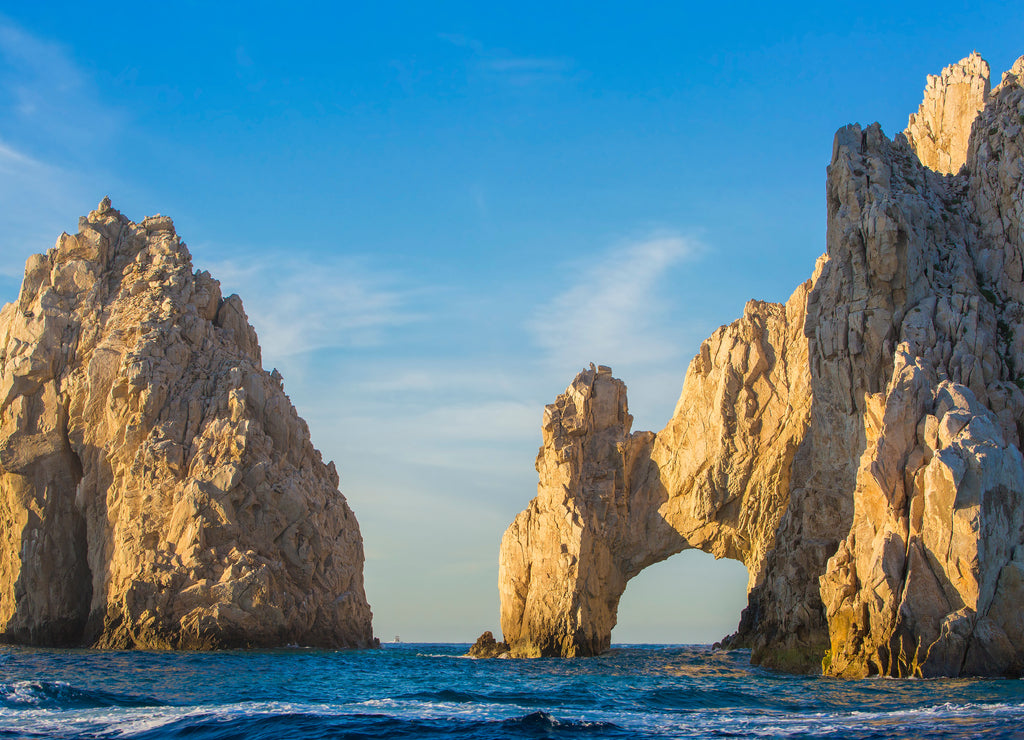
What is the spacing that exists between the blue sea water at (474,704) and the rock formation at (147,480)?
13.4 m

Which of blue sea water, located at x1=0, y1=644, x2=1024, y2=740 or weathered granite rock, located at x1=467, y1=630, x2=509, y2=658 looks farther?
weathered granite rock, located at x1=467, y1=630, x2=509, y2=658

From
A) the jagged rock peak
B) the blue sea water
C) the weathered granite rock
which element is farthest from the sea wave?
the jagged rock peak

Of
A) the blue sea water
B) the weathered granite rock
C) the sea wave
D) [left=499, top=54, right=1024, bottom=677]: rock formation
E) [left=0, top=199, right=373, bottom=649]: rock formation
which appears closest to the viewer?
the blue sea water

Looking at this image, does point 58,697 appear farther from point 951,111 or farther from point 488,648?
point 951,111

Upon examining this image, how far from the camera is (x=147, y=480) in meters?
53.9

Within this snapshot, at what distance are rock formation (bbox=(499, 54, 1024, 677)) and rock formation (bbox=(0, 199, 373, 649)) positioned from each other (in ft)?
44.4

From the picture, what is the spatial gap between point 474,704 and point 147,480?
34.5 metres

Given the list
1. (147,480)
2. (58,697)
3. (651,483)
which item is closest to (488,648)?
(651,483)

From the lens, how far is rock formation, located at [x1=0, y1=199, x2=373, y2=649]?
51.8 meters

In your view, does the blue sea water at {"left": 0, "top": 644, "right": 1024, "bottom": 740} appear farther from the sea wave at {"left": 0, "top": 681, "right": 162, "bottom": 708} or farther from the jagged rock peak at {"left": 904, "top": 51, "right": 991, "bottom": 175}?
the jagged rock peak at {"left": 904, "top": 51, "right": 991, "bottom": 175}

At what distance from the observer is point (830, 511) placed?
39.7m

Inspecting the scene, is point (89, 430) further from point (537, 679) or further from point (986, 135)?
point (986, 135)

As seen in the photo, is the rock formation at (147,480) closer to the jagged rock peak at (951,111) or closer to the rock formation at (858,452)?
the rock formation at (858,452)

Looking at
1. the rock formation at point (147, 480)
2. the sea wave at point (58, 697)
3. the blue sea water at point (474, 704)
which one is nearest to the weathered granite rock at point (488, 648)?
the rock formation at point (147, 480)
